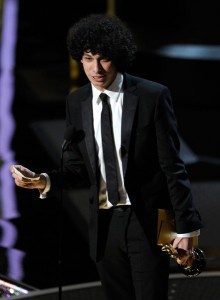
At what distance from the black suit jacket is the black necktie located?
43 mm

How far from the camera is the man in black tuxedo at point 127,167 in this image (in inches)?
113

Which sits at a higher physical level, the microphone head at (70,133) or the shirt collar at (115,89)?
the shirt collar at (115,89)

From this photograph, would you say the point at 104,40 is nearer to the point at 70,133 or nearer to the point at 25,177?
the point at 70,133

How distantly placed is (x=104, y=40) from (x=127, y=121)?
0.29 m

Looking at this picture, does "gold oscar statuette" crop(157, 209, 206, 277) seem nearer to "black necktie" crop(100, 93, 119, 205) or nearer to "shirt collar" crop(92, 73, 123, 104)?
"black necktie" crop(100, 93, 119, 205)

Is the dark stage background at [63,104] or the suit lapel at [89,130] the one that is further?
the dark stage background at [63,104]

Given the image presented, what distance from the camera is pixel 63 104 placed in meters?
9.06

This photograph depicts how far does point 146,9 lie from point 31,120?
7.87 feet

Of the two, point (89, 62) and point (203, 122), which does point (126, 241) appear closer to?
point (89, 62)

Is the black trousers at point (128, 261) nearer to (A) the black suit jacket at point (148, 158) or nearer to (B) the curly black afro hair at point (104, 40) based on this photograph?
(A) the black suit jacket at point (148, 158)

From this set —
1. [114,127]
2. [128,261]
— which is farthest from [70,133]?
[128,261]

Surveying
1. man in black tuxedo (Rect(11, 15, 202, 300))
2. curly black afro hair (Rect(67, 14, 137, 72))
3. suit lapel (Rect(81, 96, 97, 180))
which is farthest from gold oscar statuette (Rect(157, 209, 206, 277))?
curly black afro hair (Rect(67, 14, 137, 72))

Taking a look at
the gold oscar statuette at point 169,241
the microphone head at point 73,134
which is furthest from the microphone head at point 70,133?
the gold oscar statuette at point 169,241

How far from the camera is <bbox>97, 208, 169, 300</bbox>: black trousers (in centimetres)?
292
